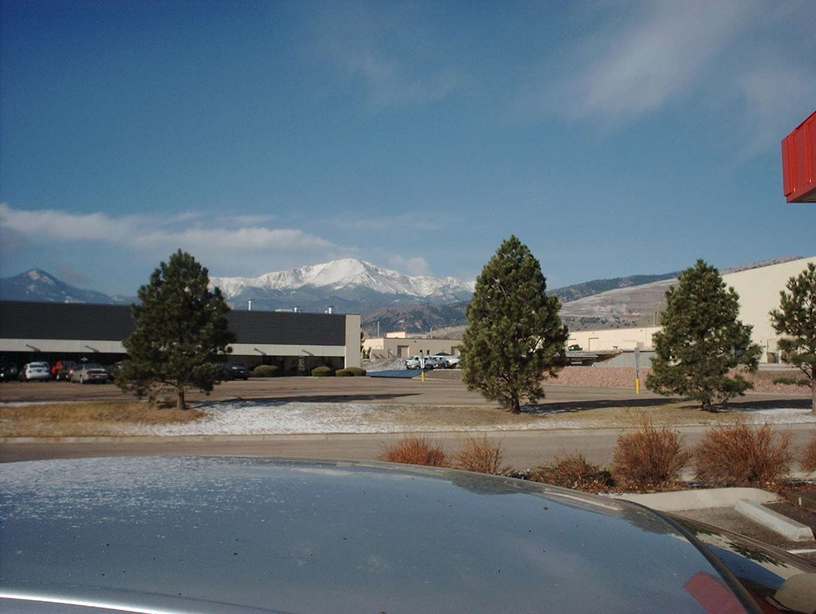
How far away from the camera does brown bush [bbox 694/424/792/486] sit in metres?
10.2

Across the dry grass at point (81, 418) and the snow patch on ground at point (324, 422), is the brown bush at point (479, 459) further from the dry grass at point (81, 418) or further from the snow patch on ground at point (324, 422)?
the dry grass at point (81, 418)

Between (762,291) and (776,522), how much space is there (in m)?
64.4

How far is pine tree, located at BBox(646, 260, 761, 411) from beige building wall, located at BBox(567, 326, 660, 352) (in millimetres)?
69329

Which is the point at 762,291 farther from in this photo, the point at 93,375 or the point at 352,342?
the point at 93,375

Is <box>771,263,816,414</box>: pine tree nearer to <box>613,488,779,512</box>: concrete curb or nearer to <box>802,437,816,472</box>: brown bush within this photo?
<box>802,437,816,472</box>: brown bush

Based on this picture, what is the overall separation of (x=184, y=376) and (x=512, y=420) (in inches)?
392

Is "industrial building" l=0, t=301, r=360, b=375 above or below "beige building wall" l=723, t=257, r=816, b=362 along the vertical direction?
below

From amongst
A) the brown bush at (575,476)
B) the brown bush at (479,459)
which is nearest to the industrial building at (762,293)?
the brown bush at (575,476)

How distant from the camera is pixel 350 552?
5.70 ft

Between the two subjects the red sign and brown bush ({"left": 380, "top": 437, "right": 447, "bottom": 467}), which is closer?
brown bush ({"left": 380, "top": 437, "right": 447, "bottom": 467})

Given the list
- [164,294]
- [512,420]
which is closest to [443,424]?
[512,420]

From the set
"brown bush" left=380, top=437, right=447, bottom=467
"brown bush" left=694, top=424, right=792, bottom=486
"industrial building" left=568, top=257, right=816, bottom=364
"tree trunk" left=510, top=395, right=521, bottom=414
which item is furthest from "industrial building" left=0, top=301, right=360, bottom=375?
"brown bush" left=694, top=424, right=792, bottom=486

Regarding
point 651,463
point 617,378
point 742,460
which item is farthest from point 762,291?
point 651,463

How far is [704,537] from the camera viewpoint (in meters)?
2.38
